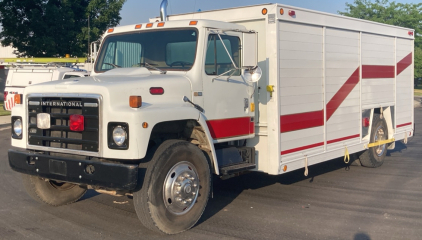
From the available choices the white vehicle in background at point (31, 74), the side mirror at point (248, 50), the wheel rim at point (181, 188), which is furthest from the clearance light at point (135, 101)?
the white vehicle in background at point (31, 74)

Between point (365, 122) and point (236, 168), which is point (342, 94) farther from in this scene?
point (236, 168)

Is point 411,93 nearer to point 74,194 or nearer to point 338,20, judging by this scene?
point 338,20

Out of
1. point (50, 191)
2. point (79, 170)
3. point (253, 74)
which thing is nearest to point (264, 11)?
point (253, 74)

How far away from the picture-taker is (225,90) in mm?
6562

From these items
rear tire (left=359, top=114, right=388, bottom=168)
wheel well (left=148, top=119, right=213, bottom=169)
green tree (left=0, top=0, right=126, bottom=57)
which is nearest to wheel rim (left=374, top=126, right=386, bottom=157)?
rear tire (left=359, top=114, right=388, bottom=168)

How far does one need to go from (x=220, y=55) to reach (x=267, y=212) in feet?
7.47

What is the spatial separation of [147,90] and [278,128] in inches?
89.2

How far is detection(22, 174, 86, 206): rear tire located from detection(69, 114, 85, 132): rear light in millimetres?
1505

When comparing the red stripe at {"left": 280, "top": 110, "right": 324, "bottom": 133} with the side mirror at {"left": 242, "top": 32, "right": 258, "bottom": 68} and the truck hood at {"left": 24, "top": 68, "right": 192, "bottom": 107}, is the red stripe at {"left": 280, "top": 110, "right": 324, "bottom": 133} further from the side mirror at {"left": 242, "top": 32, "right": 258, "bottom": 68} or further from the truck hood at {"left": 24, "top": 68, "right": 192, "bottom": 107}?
the truck hood at {"left": 24, "top": 68, "right": 192, "bottom": 107}

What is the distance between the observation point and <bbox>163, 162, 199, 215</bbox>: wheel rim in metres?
5.62

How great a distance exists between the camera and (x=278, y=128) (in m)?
7.02

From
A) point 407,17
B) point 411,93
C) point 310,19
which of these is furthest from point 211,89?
point 407,17

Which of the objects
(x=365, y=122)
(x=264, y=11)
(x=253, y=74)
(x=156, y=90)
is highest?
(x=264, y=11)

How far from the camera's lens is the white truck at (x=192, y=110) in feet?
17.7
